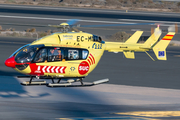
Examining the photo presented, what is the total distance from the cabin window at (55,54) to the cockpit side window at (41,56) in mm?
250

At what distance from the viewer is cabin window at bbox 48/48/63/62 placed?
1434cm

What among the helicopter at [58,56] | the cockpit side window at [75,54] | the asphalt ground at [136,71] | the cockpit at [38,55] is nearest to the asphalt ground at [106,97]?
the asphalt ground at [136,71]

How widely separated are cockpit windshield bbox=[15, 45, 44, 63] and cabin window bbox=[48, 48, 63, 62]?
2.28 ft

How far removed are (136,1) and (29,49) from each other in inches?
3309

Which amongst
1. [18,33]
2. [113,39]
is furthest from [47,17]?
[113,39]

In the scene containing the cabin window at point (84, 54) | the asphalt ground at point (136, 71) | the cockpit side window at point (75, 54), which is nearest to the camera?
the cockpit side window at point (75, 54)

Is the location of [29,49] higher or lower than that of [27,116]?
higher

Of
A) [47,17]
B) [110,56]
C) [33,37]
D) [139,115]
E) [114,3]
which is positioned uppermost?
[114,3]

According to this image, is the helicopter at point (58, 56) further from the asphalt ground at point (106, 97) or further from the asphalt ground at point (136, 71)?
the asphalt ground at point (136, 71)

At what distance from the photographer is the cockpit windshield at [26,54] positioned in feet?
46.1

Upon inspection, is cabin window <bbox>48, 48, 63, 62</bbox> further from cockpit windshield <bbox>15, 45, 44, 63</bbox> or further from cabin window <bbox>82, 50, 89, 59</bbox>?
cabin window <bbox>82, 50, 89, 59</bbox>

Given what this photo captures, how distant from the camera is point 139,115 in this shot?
12.8m

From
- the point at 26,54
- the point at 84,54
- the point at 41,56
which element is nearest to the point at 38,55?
the point at 41,56

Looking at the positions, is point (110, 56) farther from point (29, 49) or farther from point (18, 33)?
point (18, 33)
